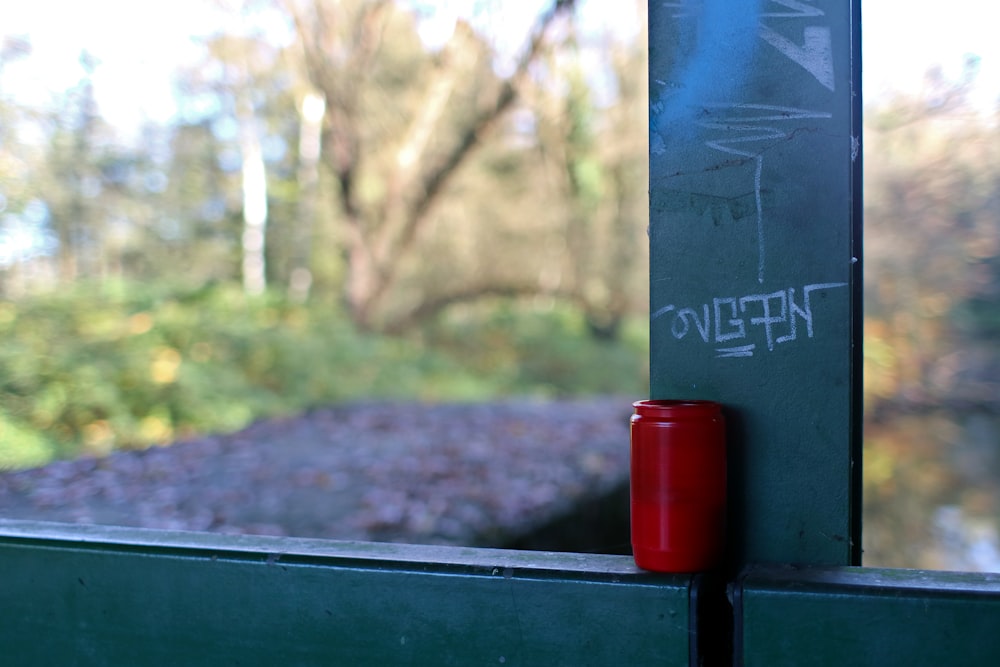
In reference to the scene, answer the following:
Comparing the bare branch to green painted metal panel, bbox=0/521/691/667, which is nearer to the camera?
green painted metal panel, bbox=0/521/691/667

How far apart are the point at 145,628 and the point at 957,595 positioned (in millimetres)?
1798

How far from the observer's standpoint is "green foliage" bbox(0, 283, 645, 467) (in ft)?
25.3

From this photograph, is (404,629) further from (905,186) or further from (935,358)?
(935,358)

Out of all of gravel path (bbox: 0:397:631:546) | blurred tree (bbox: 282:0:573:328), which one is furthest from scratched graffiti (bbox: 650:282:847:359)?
blurred tree (bbox: 282:0:573:328)

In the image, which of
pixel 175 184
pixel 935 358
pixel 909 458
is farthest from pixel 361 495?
pixel 935 358

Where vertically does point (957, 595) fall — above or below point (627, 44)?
below

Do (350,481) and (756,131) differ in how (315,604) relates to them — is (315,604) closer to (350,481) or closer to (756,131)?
(756,131)

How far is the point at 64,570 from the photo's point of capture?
2076mm

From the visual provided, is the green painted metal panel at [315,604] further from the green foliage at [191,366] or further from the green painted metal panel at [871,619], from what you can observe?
the green foliage at [191,366]

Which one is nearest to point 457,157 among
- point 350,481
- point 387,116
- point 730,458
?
point 387,116

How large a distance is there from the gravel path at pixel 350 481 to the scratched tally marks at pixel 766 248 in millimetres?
3490

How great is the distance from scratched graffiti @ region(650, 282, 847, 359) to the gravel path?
3500mm

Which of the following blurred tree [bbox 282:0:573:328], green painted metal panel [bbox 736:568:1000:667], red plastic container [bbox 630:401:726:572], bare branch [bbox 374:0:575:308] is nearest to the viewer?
green painted metal panel [bbox 736:568:1000:667]

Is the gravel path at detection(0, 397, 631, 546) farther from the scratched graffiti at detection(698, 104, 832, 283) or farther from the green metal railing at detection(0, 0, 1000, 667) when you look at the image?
the scratched graffiti at detection(698, 104, 832, 283)
